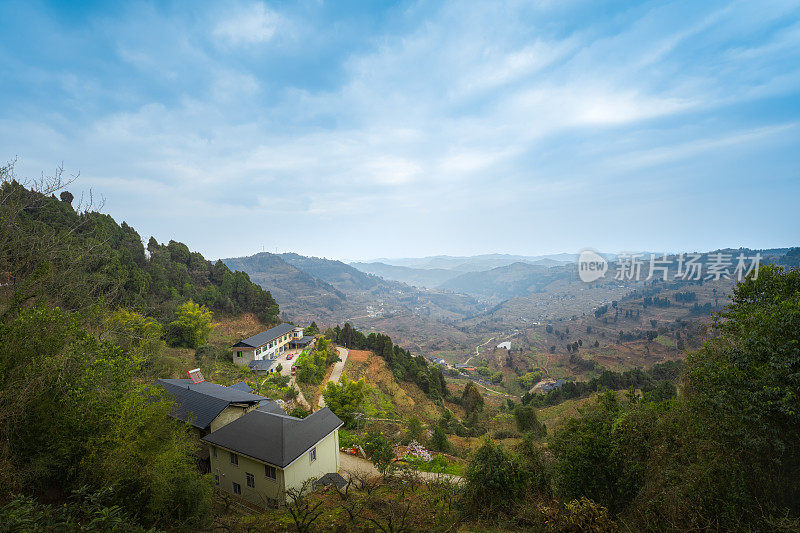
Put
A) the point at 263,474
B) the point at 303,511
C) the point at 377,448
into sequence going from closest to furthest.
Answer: the point at 303,511
the point at 263,474
the point at 377,448

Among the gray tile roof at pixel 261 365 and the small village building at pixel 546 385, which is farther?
the small village building at pixel 546 385

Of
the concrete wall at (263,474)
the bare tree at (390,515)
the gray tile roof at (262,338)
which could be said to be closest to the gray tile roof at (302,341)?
the gray tile roof at (262,338)

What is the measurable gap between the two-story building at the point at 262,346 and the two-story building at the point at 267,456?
21513 millimetres

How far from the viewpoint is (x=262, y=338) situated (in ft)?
115

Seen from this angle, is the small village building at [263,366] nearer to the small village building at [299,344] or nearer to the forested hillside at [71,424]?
the small village building at [299,344]

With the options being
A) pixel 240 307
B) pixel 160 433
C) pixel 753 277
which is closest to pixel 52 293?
pixel 160 433

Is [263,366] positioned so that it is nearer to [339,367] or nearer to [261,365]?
[261,365]

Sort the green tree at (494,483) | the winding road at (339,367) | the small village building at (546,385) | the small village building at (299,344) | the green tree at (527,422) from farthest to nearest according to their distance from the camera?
the small village building at (546,385), the small village building at (299,344), the winding road at (339,367), the green tree at (527,422), the green tree at (494,483)

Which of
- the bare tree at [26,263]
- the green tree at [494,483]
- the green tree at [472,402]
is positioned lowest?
the green tree at [472,402]

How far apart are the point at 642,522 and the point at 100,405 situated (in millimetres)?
12566

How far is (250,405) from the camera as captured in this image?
15.6 m

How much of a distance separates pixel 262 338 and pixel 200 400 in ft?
70.9

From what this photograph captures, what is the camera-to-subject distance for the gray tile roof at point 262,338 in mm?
32594

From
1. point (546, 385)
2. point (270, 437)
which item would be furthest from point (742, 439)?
point (546, 385)
